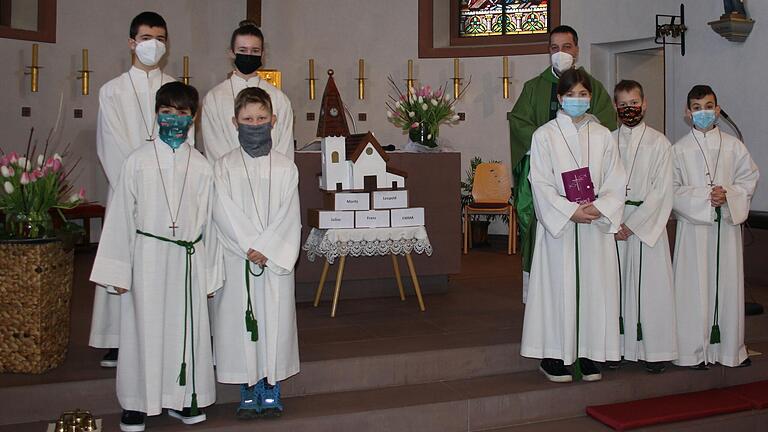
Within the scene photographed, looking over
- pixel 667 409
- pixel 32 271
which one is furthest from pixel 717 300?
pixel 32 271

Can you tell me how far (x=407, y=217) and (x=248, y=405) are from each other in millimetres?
2385

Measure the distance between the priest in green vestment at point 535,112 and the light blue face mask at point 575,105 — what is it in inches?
24.9

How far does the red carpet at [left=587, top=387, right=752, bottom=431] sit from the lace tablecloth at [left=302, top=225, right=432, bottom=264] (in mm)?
1941

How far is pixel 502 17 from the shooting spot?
11852 mm

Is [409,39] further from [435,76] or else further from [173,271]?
[173,271]

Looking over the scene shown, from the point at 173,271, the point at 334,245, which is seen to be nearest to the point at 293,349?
the point at 173,271

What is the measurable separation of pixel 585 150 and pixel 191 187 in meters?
2.37

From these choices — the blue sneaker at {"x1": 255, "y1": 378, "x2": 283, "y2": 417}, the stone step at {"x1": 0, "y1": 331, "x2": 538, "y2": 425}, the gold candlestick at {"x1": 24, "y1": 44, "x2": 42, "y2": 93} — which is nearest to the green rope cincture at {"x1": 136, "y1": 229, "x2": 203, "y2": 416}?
the blue sneaker at {"x1": 255, "y1": 378, "x2": 283, "y2": 417}

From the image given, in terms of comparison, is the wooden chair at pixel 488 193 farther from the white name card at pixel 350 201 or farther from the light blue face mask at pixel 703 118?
the light blue face mask at pixel 703 118

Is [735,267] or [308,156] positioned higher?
[308,156]

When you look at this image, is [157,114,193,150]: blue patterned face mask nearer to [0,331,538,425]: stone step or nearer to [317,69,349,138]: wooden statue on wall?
[0,331,538,425]: stone step

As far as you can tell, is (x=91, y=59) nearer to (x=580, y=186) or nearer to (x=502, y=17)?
(x=502, y=17)

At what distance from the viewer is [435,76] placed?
11484mm

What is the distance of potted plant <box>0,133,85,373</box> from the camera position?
15.3ft
